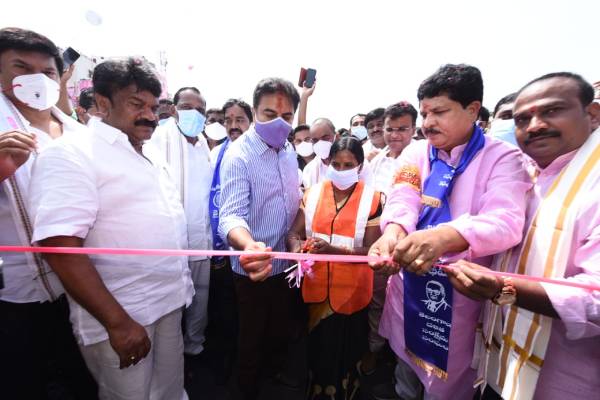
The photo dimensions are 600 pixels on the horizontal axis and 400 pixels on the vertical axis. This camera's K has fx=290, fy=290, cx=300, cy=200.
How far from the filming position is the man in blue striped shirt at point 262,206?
234 centimetres

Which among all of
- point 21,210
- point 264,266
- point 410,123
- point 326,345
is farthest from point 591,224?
point 21,210

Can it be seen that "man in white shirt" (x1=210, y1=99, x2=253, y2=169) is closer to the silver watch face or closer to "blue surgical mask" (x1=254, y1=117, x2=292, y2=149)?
"blue surgical mask" (x1=254, y1=117, x2=292, y2=149)

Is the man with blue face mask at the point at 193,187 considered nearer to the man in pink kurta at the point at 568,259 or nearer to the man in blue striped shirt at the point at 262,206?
the man in blue striped shirt at the point at 262,206

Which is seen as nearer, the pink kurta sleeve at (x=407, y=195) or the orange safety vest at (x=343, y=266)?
the pink kurta sleeve at (x=407, y=195)

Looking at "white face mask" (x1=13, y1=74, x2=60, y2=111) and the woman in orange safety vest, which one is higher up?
"white face mask" (x1=13, y1=74, x2=60, y2=111)

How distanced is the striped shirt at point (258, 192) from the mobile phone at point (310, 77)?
7.27ft

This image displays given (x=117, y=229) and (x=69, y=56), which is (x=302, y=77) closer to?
(x=69, y=56)

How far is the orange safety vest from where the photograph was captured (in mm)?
2400

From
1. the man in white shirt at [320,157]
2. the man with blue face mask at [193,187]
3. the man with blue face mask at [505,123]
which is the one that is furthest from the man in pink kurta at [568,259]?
the man with blue face mask at [193,187]

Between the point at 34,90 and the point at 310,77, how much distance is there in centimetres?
325

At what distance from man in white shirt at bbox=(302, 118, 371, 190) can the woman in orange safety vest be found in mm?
1547

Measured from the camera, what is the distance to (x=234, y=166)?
7.79 ft

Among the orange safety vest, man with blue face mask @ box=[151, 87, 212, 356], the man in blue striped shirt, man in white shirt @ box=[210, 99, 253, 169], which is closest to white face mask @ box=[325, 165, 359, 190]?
the orange safety vest

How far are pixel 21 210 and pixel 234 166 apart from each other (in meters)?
1.35
